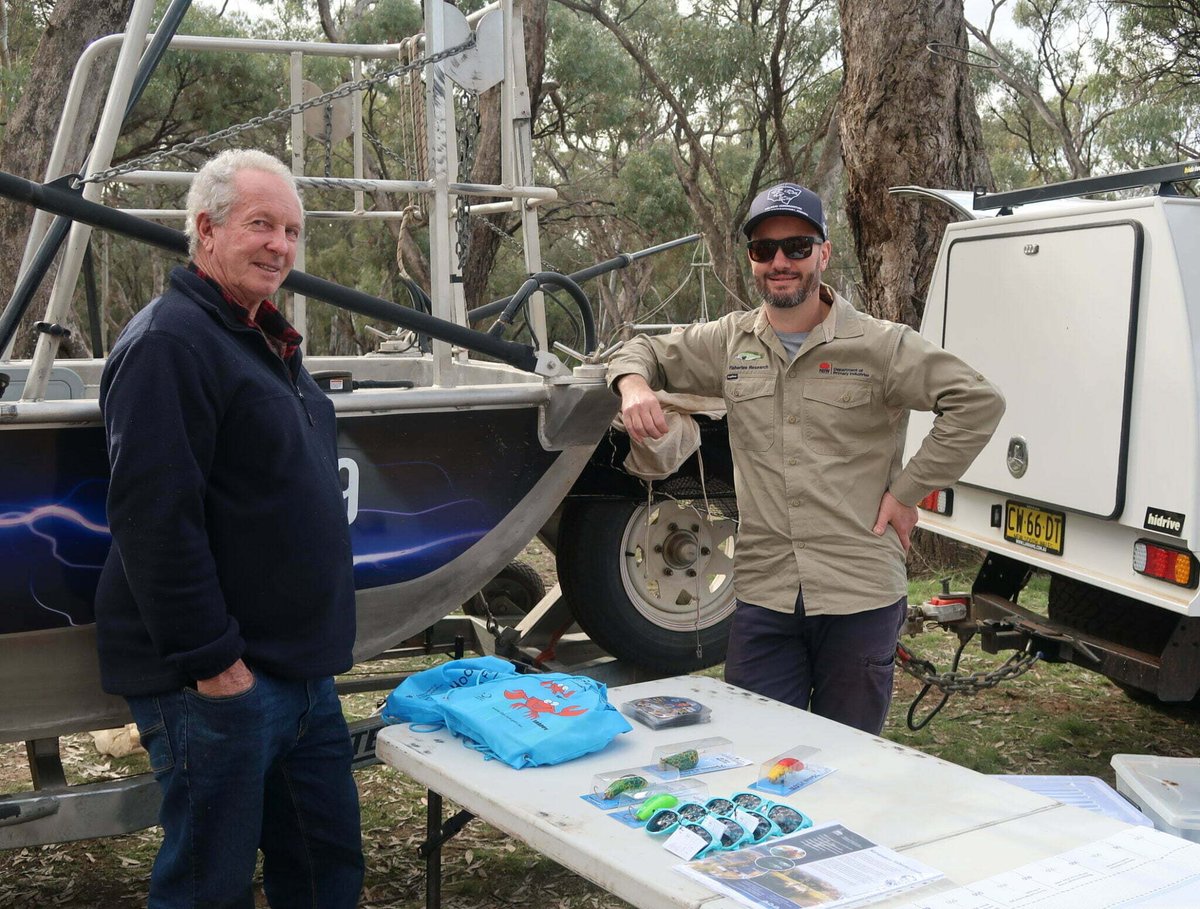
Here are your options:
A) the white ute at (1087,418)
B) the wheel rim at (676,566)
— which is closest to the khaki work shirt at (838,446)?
the wheel rim at (676,566)

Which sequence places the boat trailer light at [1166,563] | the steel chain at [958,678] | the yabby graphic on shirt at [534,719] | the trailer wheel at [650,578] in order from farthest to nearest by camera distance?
the steel chain at [958,678], the trailer wheel at [650,578], the boat trailer light at [1166,563], the yabby graphic on shirt at [534,719]

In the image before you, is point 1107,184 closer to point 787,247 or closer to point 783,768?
point 787,247

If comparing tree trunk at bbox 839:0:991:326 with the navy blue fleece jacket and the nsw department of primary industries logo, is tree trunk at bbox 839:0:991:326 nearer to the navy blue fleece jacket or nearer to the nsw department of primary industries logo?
the nsw department of primary industries logo

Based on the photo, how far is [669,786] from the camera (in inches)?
96.0

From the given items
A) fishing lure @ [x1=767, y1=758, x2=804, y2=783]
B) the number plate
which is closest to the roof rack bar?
the number plate

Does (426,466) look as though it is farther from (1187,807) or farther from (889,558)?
(1187,807)

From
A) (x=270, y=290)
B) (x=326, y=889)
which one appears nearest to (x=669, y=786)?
(x=326, y=889)

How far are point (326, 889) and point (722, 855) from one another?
3.66ft

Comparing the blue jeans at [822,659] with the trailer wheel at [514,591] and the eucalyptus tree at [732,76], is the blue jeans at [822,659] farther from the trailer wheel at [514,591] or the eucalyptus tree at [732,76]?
the eucalyptus tree at [732,76]

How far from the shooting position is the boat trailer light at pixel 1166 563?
12.7ft

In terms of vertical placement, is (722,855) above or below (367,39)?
below

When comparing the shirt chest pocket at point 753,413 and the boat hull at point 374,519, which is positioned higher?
the shirt chest pocket at point 753,413

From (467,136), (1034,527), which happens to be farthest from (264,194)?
(1034,527)

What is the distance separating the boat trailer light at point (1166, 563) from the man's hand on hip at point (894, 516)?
3.77 feet
